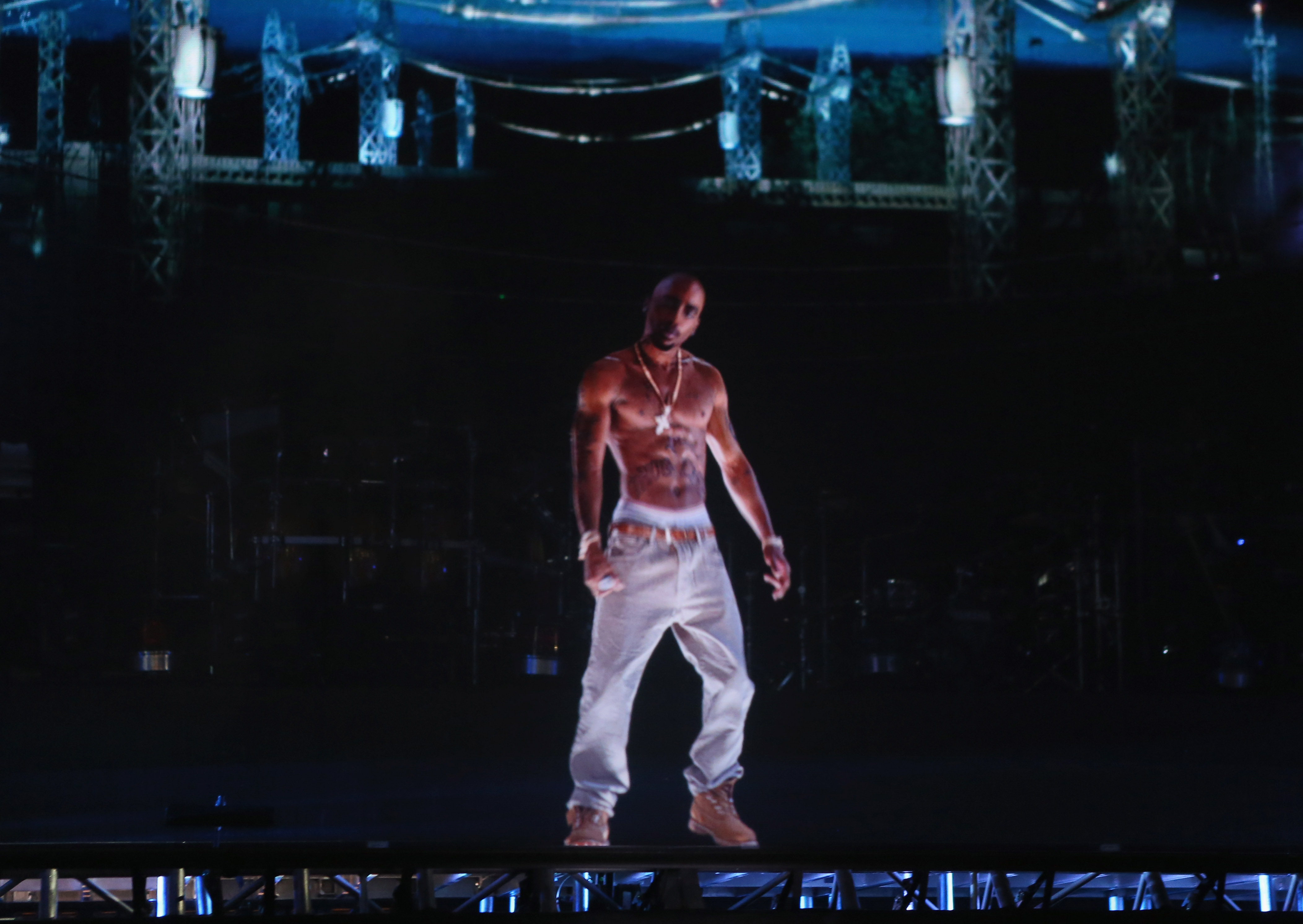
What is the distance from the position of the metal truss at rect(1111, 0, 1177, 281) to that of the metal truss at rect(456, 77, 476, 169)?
9.24 ft

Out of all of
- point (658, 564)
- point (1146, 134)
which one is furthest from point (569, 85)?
point (1146, 134)

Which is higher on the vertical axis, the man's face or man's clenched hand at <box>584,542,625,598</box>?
the man's face

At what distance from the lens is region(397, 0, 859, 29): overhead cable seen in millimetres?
A: 5742

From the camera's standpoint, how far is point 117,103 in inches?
222

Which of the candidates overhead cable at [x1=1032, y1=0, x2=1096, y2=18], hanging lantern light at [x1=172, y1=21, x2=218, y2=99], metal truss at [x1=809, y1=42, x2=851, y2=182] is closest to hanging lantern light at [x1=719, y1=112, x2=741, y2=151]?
metal truss at [x1=809, y1=42, x2=851, y2=182]

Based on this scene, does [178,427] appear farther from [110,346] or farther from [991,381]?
[991,381]

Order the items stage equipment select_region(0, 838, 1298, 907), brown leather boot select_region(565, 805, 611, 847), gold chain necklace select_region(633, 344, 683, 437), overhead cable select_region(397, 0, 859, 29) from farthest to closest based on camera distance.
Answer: overhead cable select_region(397, 0, 859, 29)
gold chain necklace select_region(633, 344, 683, 437)
brown leather boot select_region(565, 805, 611, 847)
stage equipment select_region(0, 838, 1298, 907)

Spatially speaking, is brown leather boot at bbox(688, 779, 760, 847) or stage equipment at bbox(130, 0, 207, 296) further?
stage equipment at bbox(130, 0, 207, 296)

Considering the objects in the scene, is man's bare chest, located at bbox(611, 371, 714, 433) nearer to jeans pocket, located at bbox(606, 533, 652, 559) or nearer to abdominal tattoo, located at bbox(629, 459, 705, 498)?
abdominal tattoo, located at bbox(629, 459, 705, 498)

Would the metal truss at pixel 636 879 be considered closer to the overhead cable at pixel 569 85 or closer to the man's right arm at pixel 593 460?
the man's right arm at pixel 593 460

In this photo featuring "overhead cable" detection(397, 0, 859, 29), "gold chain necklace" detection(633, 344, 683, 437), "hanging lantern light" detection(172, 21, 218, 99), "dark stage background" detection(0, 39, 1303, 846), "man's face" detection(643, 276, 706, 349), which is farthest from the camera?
"overhead cable" detection(397, 0, 859, 29)

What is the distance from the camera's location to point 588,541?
4.82 metres

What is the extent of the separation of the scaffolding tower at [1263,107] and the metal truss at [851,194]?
55.1 inches

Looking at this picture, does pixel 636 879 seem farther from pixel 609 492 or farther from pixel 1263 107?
pixel 1263 107
